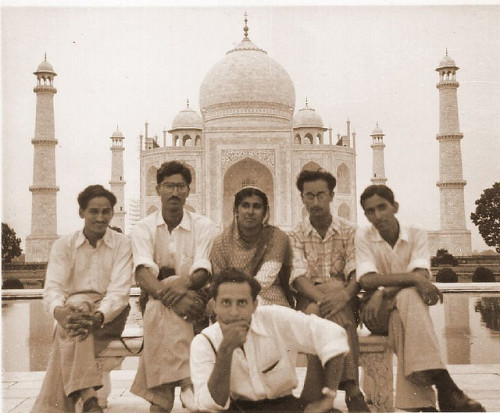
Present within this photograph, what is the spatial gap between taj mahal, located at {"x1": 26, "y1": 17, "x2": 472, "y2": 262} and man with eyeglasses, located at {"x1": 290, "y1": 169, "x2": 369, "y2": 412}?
12465 mm

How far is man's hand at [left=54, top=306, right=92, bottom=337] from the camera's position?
2.36 metres

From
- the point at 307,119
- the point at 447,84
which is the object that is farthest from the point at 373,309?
the point at 307,119

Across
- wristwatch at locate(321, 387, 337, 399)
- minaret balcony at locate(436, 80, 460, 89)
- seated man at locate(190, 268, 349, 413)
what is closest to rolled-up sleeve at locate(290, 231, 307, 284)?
seated man at locate(190, 268, 349, 413)

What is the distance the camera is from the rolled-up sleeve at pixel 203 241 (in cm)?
253

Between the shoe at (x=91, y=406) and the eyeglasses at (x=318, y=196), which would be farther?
the eyeglasses at (x=318, y=196)

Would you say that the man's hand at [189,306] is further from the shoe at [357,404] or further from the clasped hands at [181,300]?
the shoe at [357,404]

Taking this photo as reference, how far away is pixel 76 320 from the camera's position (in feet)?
7.74

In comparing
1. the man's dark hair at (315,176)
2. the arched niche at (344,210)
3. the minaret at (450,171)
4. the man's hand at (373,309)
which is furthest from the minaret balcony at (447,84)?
the man's hand at (373,309)

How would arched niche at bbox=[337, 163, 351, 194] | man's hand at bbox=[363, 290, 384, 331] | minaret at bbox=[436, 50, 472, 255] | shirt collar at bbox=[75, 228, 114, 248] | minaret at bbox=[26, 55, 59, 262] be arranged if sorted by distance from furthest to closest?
arched niche at bbox=[337, 163, 351, 194], minaret at bbox=[26, 55, 59, 262], minaret at bbox=[436, 50, 472, 255], shirt collar at bbox=[75, 228, 114, 248], man's hand at bbox=[363, 290, 384, 331]

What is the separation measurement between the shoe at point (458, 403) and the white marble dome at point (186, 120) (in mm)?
19289

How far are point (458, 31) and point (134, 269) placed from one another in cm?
263

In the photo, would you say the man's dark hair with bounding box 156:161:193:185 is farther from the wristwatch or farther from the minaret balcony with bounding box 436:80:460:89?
the minaret balcony with bounding box 436:80:460:89

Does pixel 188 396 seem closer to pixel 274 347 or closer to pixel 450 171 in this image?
pixel 274 347

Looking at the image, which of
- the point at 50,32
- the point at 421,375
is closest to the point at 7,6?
the point at 50,32
